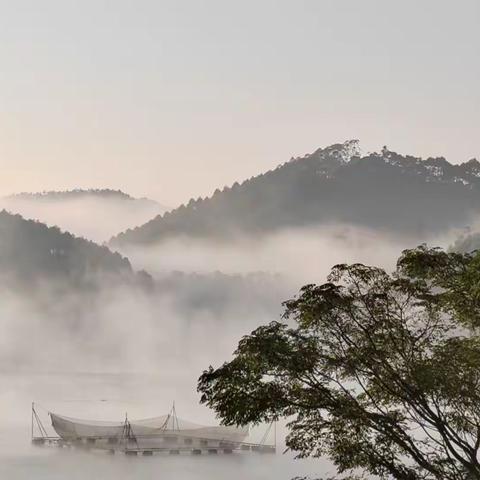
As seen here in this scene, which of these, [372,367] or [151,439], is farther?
[151,439]

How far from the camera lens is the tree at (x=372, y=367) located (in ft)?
50.9

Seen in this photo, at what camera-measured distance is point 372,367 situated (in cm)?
1641

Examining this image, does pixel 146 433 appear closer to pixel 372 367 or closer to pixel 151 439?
pixel 151 439

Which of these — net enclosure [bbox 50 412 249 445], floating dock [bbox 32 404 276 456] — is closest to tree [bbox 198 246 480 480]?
floating dock [bbox 32 404 276 456]

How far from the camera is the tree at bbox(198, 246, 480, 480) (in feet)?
50.9

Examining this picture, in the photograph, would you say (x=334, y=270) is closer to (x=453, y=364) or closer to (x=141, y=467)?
(x=453, y=364)

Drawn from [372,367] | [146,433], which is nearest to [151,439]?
[146,433]

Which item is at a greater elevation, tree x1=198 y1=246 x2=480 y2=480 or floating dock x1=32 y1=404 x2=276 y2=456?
tree x1=198 y1=246 x2=480 y2=480

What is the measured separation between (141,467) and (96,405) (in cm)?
9596

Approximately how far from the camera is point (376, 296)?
16.4 m

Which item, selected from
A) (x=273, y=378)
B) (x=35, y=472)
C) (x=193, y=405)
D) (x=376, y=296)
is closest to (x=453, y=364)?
(x=376, y=296)

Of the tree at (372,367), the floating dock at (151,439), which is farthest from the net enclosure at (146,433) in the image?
the tree at (372,367)

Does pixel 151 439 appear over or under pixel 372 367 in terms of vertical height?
under

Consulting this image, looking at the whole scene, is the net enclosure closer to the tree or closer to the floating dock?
the floating dock
